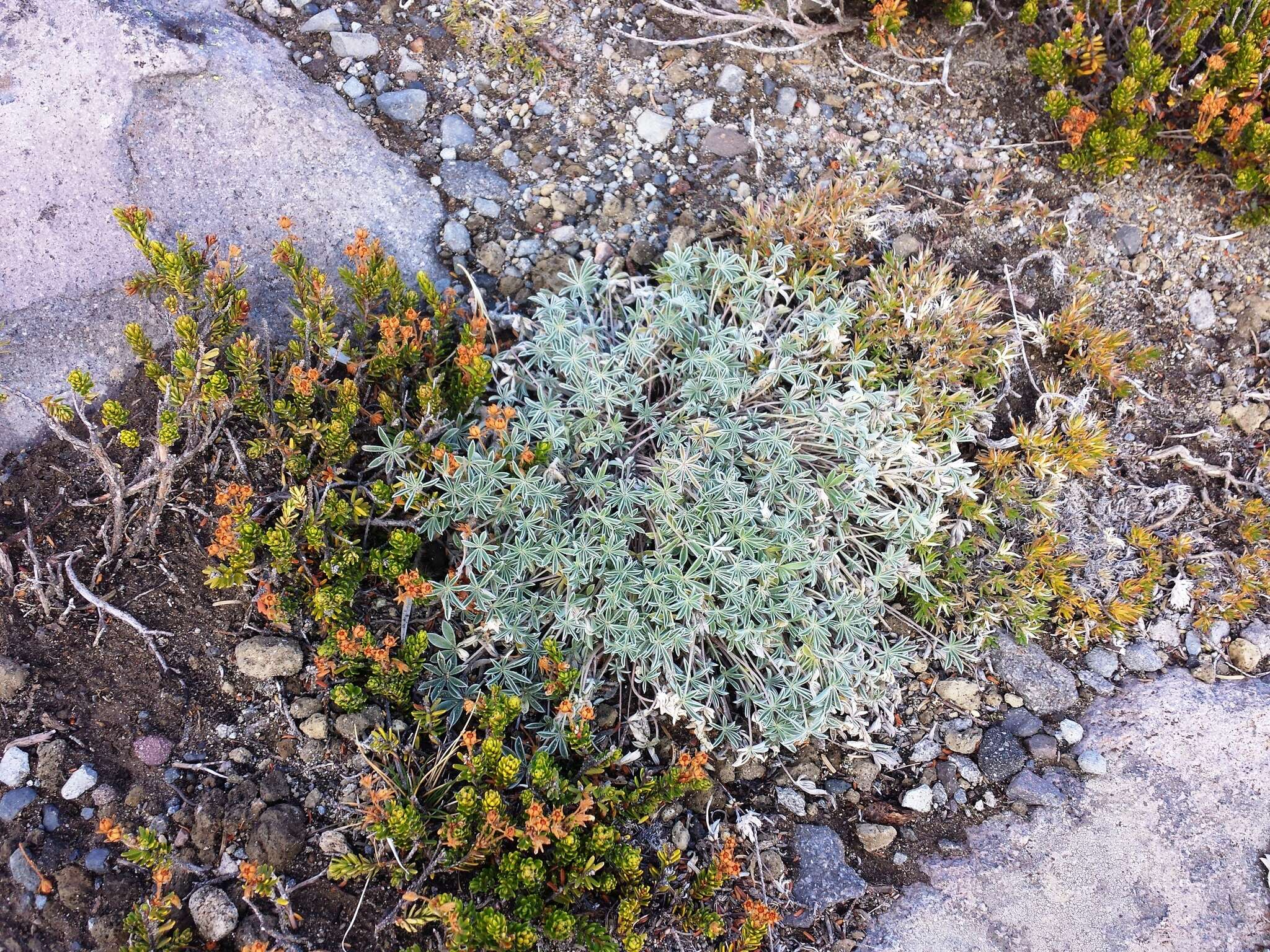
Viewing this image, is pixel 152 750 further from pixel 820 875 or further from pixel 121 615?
pixel 820 875

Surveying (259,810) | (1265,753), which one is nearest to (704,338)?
(259,810)

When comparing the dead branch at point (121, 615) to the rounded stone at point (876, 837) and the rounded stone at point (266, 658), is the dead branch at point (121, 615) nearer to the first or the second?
the rounded stone at point (266, 658)

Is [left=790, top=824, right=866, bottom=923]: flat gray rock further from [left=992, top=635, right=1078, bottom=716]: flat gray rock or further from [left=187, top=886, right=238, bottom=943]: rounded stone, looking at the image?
[left=187, top=886, right=238, bottom=943]: rounded stone

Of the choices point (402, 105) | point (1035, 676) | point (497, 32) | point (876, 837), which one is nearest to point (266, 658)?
point (876, 837)

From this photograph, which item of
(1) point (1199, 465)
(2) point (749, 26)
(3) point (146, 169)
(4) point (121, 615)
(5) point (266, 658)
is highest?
(2) point (749, 26)

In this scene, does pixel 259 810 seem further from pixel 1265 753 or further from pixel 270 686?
pixel 1265 753
